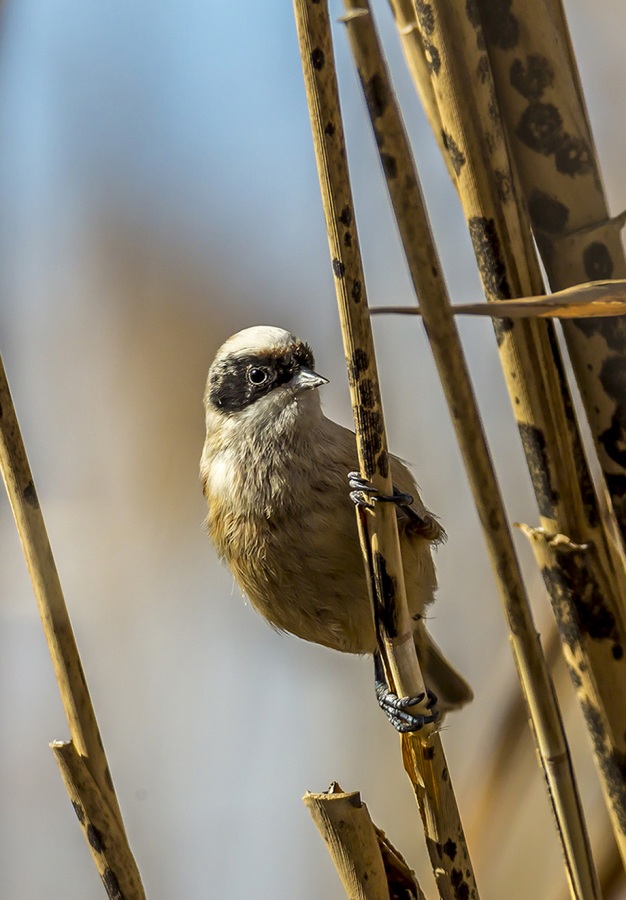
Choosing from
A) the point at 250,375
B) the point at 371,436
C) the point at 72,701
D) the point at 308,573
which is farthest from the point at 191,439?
the point at 371,436

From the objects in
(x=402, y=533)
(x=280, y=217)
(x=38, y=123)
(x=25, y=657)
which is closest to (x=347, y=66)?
(x=280, y=217)

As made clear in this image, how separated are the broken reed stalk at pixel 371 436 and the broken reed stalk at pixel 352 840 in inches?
1.4

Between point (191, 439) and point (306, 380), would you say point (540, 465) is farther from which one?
point (191, 439)

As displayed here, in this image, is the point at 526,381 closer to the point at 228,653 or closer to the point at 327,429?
the point at 327,429

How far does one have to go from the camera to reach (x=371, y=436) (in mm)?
509

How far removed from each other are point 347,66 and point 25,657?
950mm

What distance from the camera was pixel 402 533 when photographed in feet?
2.75

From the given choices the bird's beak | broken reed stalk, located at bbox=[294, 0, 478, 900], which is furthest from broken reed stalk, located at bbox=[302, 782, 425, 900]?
the bird's beak

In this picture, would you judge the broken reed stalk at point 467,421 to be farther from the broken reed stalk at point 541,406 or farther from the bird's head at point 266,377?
the bird's head at point 266,377

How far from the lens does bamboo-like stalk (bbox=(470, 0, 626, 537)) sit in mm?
525

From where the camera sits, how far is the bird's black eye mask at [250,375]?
2.83ft

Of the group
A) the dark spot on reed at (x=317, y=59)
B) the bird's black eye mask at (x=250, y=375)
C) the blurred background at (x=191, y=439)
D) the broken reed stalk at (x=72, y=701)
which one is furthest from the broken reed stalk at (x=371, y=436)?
the blurred background at (x=191, y=439)

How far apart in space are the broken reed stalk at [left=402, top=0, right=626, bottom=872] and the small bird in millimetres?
250

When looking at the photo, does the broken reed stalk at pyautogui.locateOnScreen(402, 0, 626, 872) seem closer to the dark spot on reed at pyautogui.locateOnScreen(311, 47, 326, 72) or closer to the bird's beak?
the dark spot on reed at pyautogui.locateOnScreen(311, 47, 326, 72)
